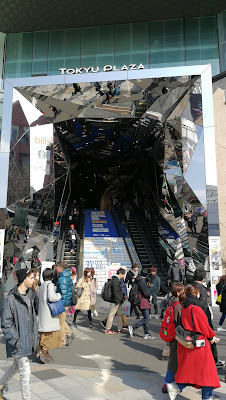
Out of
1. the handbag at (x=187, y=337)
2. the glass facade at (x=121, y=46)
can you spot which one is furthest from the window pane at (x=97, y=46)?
the handbag at (x=187, y=337)

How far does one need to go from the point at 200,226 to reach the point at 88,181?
13.8m

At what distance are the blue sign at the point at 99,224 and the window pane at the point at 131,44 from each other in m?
11.0

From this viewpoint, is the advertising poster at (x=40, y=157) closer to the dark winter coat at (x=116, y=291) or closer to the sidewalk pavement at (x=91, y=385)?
the dark winter coat at (x=116, y=291)

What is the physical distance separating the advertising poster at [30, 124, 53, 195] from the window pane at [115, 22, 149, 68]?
36.5ft

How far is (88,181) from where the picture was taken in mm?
26906

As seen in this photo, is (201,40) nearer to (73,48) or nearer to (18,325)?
(73,48)

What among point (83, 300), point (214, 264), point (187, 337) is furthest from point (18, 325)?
point (214, 264)

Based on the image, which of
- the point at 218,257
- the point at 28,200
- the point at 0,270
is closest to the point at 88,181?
the point at 28,200

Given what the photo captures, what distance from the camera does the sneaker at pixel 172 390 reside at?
4.26 metres

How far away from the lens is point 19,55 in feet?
86.9

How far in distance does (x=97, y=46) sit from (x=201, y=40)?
7.60m

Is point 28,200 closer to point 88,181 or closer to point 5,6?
point 88,181

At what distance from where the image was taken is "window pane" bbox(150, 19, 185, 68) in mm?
24219

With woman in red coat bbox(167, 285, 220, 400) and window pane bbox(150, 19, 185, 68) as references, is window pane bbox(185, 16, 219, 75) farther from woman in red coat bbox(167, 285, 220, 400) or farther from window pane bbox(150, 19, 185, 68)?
woman in red coat bbox(167, 285, 220, 400)
